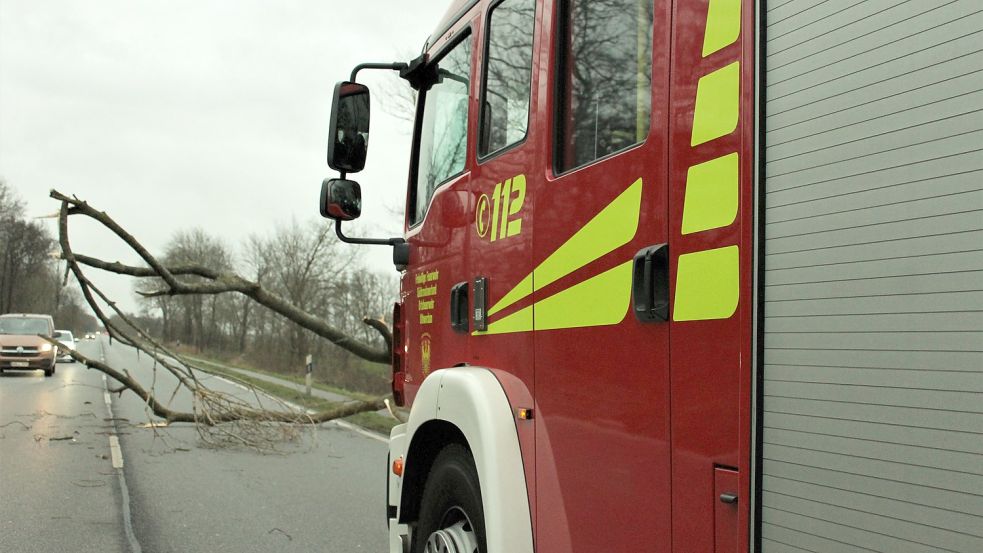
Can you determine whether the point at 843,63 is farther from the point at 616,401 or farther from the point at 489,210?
the point at 489,210

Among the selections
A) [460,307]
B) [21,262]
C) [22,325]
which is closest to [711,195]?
[460,307]

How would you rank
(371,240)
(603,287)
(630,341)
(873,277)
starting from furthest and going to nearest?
(371,240)
(603,287)
(630,341)
(873,277)

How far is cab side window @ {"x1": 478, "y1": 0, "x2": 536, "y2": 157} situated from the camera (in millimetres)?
3070

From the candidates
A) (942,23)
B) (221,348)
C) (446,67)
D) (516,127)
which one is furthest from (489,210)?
(221,348)

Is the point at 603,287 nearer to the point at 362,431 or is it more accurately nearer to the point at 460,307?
the point at 460,307

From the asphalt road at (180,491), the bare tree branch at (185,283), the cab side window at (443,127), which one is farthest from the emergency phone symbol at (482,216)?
the bare tree branch at (185,283)

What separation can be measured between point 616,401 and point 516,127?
3.99 ft

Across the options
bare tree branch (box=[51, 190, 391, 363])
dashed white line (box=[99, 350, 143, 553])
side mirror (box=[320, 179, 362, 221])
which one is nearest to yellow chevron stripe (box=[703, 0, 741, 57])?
side mirror (box=[320, 179, 362, 221])

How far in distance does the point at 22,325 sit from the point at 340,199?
86.2 ft

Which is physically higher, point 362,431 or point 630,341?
point 630,341

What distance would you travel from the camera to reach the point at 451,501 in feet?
10.8

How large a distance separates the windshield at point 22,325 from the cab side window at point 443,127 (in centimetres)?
2578

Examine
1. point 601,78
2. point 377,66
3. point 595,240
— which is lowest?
point 595,240

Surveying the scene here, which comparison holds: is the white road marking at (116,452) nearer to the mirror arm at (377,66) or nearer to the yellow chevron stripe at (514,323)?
the mirror arm at (377,66)
